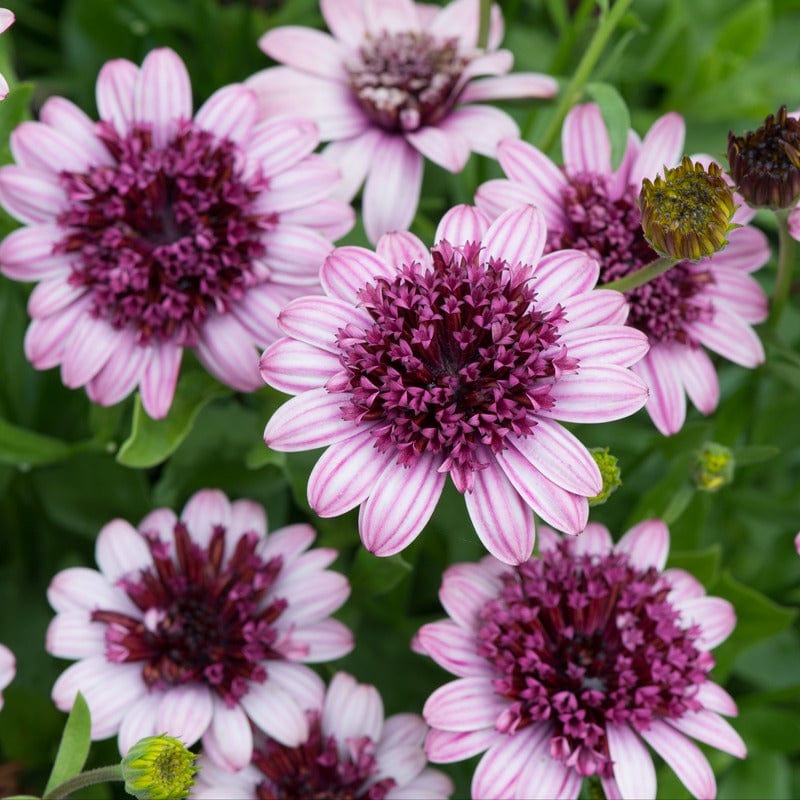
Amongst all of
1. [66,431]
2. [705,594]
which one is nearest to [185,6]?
[66,431]

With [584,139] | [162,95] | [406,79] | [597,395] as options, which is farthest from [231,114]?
[597,395]

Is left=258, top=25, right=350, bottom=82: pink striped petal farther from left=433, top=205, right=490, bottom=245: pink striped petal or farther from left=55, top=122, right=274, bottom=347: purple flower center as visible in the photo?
left=433, top=205, right=490, bottom=245: pink striped petal

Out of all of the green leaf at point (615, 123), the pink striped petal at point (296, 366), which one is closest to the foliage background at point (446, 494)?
the green leaf at point (615, 123)

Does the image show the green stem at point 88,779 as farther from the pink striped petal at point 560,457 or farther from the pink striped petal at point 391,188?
the pink striped petal at point 391,188

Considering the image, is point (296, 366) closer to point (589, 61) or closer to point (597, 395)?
point (597, 395)

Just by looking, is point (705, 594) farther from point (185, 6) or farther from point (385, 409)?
point (185, 6)

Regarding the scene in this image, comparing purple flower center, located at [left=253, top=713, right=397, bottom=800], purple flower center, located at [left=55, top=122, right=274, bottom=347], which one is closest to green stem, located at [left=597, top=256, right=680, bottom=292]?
purple flower center, located at [left=55, top=122, right=274, bottom=347]
